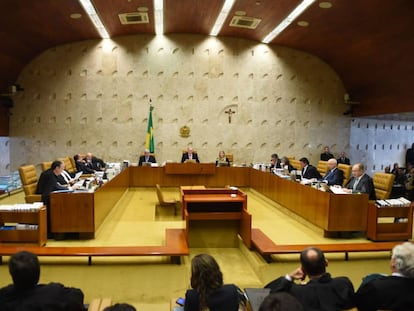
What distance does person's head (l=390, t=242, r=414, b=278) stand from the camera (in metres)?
2.05

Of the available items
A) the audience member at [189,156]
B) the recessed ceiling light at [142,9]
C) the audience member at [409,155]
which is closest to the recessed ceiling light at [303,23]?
the recessed ceiling light at [142,9]

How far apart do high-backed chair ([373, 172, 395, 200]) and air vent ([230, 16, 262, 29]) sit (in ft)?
18.8

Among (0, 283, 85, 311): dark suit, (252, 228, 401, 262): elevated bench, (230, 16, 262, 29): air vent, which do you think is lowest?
(252, 228, 401, 262): elevated bench

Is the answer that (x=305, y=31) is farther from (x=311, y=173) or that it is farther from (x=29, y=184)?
(x=29, y=184)

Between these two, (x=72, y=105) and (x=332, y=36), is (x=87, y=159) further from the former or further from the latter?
(x=332, y=36)

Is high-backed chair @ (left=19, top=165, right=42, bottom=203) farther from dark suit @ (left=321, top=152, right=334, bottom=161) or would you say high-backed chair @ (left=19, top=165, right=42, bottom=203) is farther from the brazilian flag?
dark suit @ (left=321, top=152, right=334, bottom=161)

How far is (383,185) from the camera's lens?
17.9 ft

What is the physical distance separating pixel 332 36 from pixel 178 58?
4590 mm

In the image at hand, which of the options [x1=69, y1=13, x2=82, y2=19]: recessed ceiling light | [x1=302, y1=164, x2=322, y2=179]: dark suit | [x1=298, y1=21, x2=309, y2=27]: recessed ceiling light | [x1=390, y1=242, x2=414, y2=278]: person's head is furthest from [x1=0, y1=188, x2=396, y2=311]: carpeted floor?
[x1=298, y1=21, x2=309, y2=27]: recessed ceiling light

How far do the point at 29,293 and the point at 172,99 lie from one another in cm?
981

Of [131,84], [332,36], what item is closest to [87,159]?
[131,84]

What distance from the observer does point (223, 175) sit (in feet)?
31.1

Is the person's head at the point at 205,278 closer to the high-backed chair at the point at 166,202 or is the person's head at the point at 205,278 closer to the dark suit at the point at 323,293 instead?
the dark suit at the point at 323,293

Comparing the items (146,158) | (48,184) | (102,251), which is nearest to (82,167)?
(146,158)
